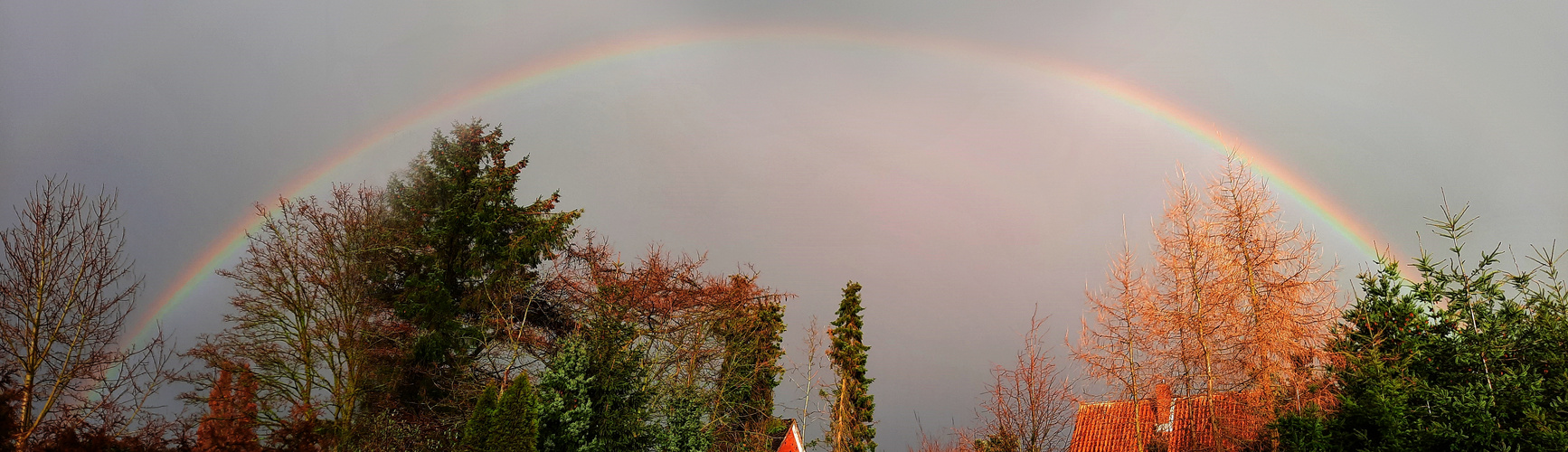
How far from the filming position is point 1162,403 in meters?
20.3

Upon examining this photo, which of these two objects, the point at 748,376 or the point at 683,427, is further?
the point at 748,376

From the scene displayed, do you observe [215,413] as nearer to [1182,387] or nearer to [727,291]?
[727,291]

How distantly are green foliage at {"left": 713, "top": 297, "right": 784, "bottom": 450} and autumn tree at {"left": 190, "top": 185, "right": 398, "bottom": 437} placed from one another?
31.6ft

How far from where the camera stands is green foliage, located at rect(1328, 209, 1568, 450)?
12.6 meters

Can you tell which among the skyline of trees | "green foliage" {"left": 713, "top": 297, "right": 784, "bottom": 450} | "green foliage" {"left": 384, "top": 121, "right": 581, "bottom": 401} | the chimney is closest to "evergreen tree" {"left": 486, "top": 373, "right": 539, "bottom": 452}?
the skyline of trees

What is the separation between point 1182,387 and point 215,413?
877 inches

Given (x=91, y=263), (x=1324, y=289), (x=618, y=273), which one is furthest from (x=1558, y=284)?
(x=91, y=263)

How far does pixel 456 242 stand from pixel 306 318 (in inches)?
215

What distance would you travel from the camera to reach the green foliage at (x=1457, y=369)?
12586 mm

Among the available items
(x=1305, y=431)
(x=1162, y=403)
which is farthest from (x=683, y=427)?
(x=1305, y=431)

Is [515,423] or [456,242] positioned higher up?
[456,242]

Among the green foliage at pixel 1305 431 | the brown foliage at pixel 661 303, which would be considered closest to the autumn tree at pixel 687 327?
the brown foliage at pixel 661 303

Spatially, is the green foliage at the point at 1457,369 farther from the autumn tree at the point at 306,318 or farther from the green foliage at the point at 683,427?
the autumn tree at the point at 306,318

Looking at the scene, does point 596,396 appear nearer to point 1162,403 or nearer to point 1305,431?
point 1162,403
